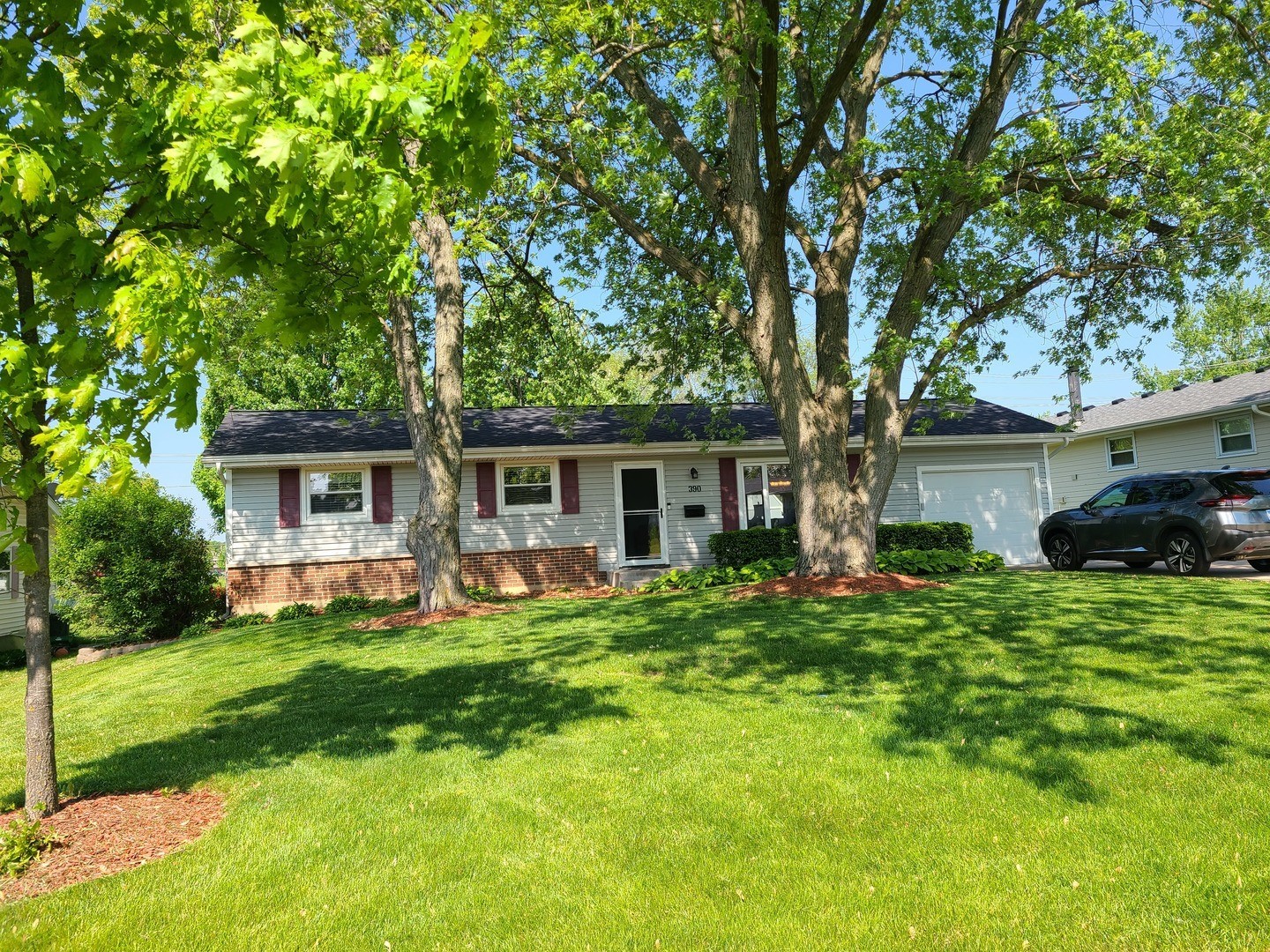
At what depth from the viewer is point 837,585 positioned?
11.0m

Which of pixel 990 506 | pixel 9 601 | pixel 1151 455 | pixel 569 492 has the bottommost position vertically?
pixel 9 601

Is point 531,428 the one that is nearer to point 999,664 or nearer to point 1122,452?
point 999,664

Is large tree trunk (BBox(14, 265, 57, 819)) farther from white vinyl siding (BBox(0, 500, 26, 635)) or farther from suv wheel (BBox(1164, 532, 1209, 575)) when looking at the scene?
white vinyl siding (BBox(0, 500, 26, 635))

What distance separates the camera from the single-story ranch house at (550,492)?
51.3 ft

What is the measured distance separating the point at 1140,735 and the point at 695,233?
10.4m

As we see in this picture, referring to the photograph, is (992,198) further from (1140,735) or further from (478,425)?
(478,425)

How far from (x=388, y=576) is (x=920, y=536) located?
35.2ft

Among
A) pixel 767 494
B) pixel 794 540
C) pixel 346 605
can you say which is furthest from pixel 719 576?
pixel 346 605

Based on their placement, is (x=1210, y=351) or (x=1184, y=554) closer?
(x=1184, y=554)

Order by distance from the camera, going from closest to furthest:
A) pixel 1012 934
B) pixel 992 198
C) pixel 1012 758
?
pixel 1012 934, pixel 1012 758, pixel 992 198

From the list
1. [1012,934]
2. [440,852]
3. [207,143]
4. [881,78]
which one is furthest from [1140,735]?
[881,78]

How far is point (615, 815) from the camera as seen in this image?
4.07 meters

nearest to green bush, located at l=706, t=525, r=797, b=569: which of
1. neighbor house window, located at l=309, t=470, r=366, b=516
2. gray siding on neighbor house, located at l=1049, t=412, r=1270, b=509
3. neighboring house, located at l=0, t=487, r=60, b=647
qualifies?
neighbor house window, located at l=309, t=470, r=366, b=516

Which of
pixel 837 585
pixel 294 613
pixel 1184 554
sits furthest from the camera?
pixel 294 613
